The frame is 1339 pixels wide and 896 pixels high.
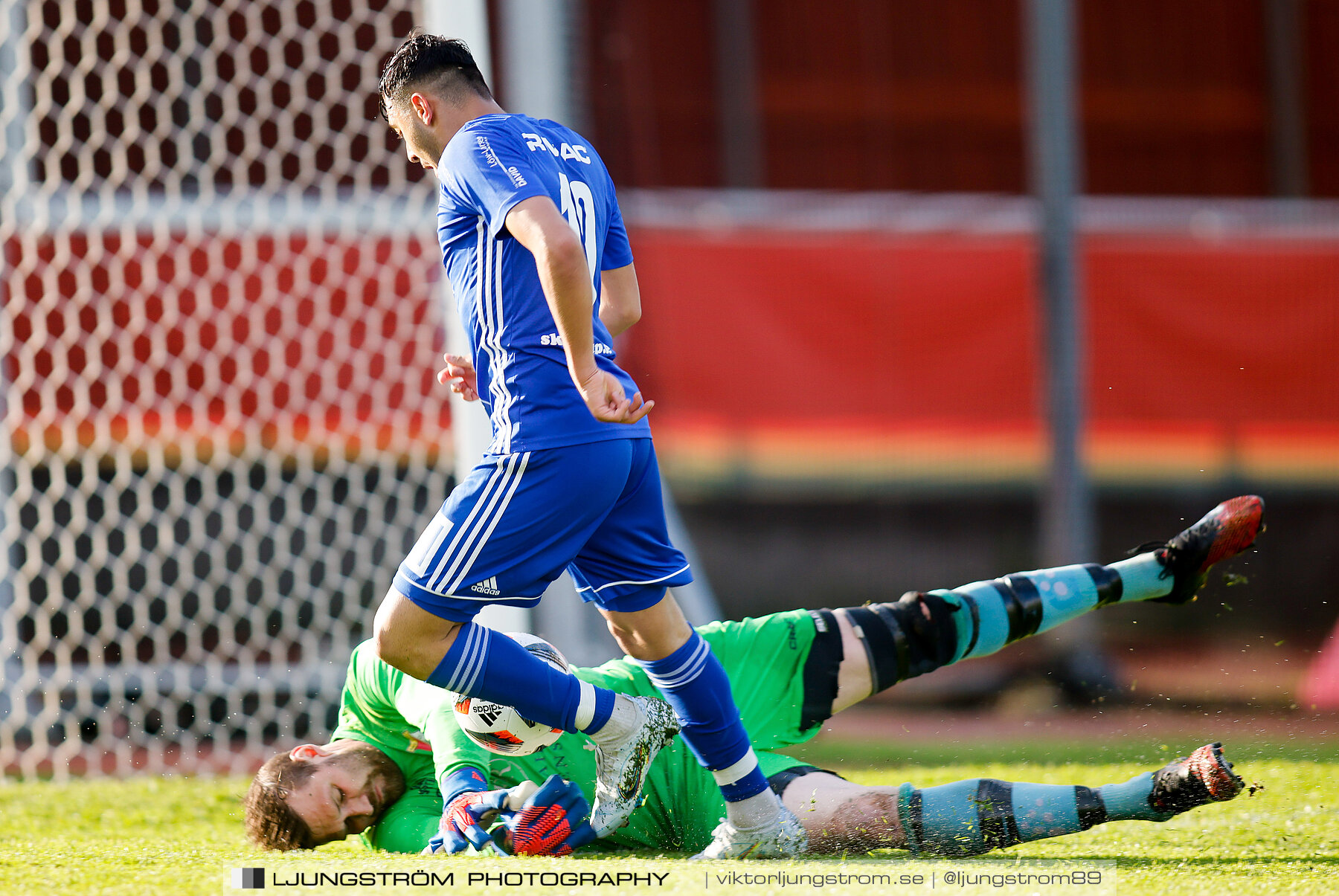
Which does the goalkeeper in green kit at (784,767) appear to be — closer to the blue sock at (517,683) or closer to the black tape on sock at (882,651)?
the black tape on sock at (882,651)

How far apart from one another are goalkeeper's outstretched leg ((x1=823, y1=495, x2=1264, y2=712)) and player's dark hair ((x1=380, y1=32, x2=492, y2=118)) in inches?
54.6

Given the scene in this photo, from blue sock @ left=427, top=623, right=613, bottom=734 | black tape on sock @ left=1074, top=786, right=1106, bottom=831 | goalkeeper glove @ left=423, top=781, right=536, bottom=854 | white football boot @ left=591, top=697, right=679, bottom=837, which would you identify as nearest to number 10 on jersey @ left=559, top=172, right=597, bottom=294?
blue sock @ left=427, top=623, right=613, bottom=734

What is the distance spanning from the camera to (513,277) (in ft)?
7.59

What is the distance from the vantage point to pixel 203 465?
17.3 feet

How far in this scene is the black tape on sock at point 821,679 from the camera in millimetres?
2791

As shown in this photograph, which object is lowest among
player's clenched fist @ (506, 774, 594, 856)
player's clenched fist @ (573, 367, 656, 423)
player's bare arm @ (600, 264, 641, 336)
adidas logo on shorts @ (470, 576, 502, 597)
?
player's clenched fist @ (506, 774, 594, 856)

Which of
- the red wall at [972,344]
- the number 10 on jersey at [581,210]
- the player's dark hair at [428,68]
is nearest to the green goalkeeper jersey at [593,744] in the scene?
the number 10 on jersey at [581,210]

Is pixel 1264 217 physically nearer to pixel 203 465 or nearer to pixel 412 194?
pixel 412 194

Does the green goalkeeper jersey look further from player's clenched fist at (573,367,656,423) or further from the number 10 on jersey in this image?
the number 10 on jersey

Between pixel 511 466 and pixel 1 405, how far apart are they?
3.48m

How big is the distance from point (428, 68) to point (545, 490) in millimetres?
824

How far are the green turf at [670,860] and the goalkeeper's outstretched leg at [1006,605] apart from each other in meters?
0.45

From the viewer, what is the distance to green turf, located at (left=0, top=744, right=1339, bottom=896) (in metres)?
2.15

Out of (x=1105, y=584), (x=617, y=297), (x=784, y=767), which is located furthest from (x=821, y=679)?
(x=617, y=297)
